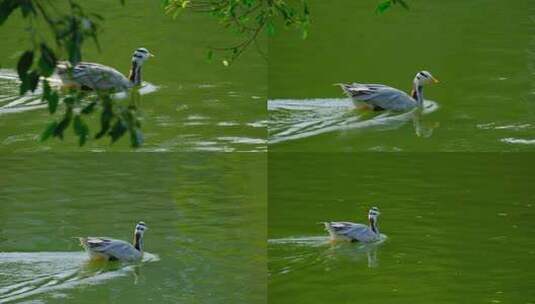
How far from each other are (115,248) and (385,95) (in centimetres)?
349

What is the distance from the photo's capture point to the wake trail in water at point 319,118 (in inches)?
455

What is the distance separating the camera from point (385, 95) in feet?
40.2

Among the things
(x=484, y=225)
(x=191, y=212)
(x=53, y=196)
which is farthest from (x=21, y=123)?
(x=484, y=225)

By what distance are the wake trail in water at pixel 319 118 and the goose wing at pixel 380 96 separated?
0.07 m

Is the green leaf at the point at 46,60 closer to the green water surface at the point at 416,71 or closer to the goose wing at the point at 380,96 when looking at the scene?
the green water surface at the point at 416,71

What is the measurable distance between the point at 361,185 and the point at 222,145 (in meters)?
1.21

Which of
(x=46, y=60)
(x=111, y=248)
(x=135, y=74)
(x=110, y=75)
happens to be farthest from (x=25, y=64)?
(x=135, y=74)

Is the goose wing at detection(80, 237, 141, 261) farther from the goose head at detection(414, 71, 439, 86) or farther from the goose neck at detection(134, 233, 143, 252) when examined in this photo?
the goose head at detection(414, 71, 439, 86)

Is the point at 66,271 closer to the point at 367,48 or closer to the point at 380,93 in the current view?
the point at 380,93

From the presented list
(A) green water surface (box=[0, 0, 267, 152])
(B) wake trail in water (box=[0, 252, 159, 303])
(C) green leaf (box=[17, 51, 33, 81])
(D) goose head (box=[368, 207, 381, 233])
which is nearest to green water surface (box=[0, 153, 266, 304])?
(B) wake trail in water (box=[0, 252, 159, 303])

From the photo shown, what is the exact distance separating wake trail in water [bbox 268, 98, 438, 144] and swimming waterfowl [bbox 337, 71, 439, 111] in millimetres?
72

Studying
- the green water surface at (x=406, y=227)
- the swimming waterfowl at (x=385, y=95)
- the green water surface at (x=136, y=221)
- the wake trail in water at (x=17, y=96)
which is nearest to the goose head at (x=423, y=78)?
the swimming waterfowl at (x=385, y=95)

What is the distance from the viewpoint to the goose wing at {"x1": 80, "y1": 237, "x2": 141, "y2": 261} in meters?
9.41

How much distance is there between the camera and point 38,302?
8.57m
